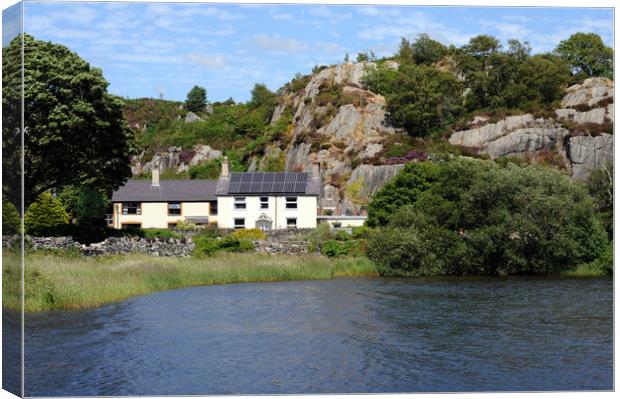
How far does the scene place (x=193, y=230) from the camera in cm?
3997

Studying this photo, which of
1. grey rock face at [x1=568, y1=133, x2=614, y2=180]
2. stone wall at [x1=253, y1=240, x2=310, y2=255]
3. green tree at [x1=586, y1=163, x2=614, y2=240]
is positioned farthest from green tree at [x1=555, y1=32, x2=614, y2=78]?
stone wall at [x1=253, y1=240, x2=310, y2=255]

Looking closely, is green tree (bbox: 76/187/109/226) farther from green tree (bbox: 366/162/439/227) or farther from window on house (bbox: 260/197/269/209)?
green tree (bbox: 366/162/439/227)

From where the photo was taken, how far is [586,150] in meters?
46.1

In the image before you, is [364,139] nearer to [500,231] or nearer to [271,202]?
[271,202]

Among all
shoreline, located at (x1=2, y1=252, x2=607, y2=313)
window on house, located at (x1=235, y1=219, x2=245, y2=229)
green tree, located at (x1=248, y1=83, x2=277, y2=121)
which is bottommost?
shoreline, located at (x1=2, y1=252, x2=607, y2=313)

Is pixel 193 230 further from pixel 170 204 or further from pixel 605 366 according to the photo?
pixel 605 366

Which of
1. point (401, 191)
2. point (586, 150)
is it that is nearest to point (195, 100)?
point (586, 150)

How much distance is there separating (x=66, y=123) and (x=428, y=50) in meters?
43.3

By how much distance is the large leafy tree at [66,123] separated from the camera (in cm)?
2641

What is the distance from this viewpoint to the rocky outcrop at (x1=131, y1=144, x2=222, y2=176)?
210 feet

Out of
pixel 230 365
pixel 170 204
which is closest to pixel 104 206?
pixel 170 204

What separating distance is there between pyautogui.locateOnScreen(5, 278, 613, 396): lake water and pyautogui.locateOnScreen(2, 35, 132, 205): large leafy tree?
7455 millimetres

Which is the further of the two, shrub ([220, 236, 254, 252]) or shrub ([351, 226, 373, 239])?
shrub ([351, 226, 373, 239])

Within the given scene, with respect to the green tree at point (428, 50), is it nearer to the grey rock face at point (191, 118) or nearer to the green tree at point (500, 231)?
the grey rock face at point (191, 118)
